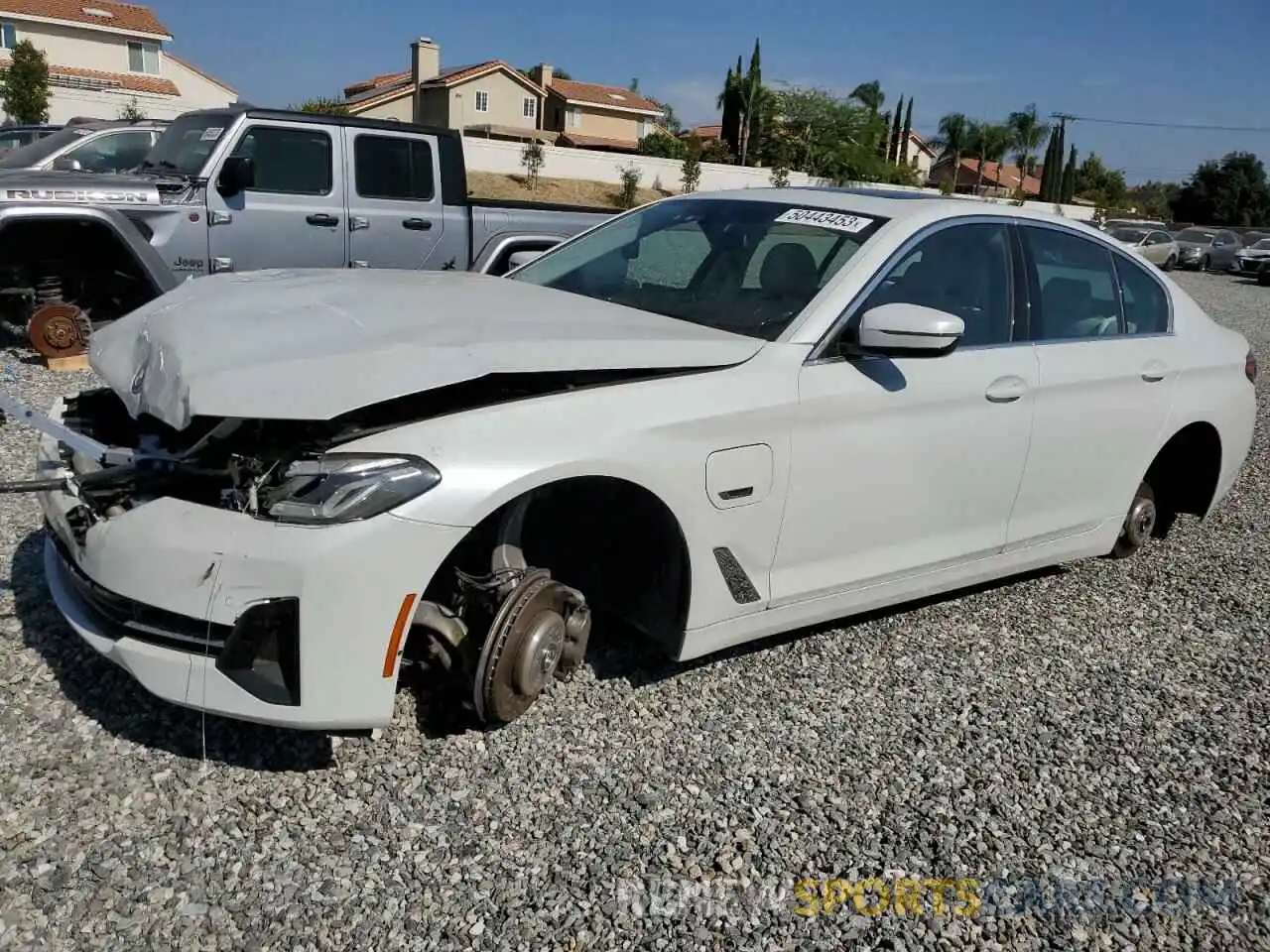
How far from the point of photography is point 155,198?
7715 millimetres

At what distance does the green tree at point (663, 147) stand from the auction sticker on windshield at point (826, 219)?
52.6 metres

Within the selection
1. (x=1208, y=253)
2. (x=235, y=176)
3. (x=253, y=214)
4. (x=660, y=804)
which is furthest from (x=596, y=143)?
(x=660, y=804)

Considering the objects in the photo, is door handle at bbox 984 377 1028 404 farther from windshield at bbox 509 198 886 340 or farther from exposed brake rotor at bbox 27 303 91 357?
exposed brake rotor at bbox 27 303 91 357

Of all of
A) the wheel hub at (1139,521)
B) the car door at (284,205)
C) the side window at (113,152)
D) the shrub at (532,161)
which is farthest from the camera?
the shrub at (532,161)

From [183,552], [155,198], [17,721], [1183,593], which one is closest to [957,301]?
[1183,593]

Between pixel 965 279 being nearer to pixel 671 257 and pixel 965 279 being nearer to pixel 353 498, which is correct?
pixel 671 257

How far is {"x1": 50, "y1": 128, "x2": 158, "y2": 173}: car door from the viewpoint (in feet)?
33.6

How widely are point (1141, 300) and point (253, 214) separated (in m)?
6.26

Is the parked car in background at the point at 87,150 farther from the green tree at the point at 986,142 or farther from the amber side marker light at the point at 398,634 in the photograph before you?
the green tree at the point at 986,142

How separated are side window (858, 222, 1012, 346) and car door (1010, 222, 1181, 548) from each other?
0.16 meters

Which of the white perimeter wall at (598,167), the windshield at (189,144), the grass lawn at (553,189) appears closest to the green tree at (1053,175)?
the white perimeter wall at (598,167)

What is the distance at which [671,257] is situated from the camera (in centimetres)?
432

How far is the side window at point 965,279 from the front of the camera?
3916 millimetres

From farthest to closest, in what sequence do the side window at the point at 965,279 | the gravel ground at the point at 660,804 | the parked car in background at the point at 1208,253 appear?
the parked car in background at the point at 1208,253 < the side window at the point at 965,279 < the gravel ground at the point at 660,804
